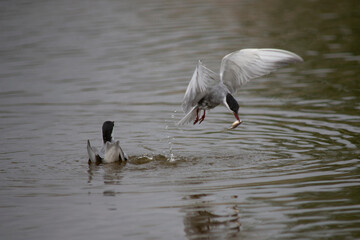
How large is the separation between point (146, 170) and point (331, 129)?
3554 millimetres

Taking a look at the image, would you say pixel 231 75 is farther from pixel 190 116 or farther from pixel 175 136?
pixel 175 136

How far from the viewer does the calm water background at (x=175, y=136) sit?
7379mm

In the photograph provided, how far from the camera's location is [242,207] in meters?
7.64

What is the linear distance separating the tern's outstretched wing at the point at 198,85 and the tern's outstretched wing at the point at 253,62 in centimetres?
32

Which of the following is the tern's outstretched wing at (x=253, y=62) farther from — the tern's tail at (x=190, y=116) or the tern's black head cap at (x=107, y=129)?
the tern's black head cap at (x=107, y=129)

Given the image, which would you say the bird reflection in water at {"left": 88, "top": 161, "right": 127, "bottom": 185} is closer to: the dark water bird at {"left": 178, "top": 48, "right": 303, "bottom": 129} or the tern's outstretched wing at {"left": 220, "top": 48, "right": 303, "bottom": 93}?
the dark water bird at {"left": 178, "top": 48, "right": 303, "bottom": 129}

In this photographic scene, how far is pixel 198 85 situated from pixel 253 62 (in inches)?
38.7

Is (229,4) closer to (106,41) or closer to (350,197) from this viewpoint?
(106,41)

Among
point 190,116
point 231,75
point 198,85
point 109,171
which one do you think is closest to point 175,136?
point 190,116

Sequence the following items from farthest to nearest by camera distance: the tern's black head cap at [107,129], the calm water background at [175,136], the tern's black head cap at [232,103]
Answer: the tern's black head cap at [107,129], the tern's black head cap at [232,103], the calm water background at [175,136]

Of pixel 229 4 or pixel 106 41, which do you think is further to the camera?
pixel 229 4

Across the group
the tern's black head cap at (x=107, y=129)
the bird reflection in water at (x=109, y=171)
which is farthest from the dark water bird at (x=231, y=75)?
the bird reflection in water at (x=109, y=171)

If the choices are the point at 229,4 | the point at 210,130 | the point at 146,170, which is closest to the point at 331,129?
the point at 210,130

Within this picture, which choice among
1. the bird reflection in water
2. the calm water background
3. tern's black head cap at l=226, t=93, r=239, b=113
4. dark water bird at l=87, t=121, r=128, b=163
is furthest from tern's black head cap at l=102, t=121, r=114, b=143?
tern's black head cap at l=226, t=93, r=239, b=113
